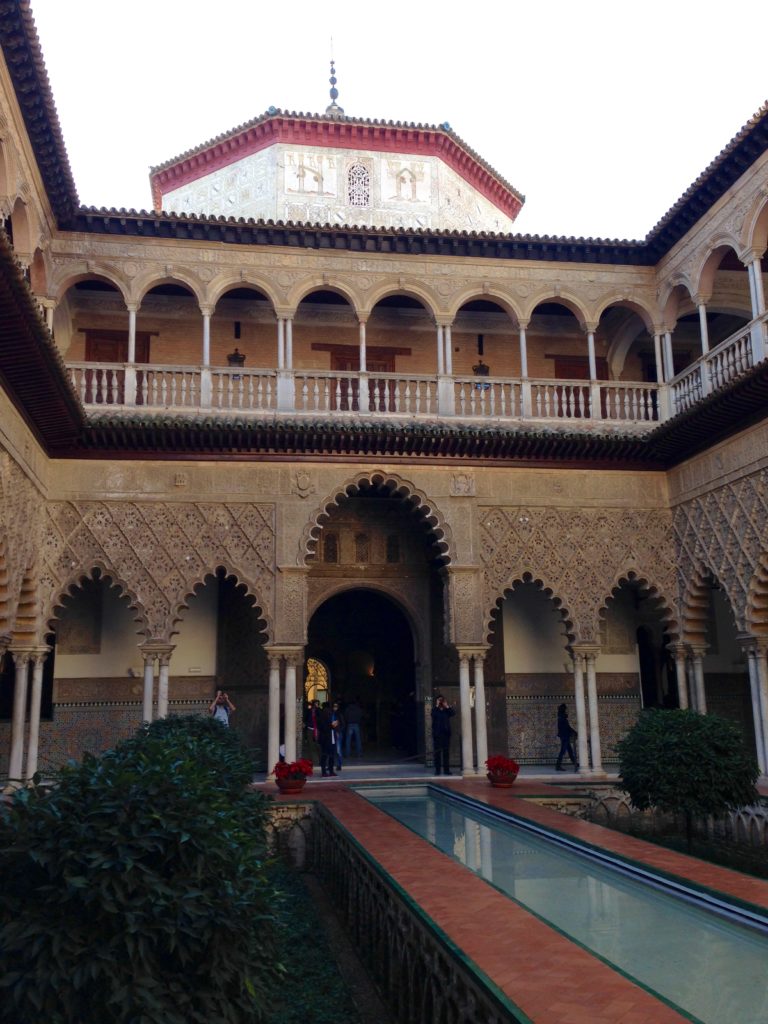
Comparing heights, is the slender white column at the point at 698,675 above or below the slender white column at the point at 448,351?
below

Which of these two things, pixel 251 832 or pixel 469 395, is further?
pixel 469 395

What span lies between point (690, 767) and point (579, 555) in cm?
464

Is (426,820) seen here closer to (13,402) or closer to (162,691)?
(162,691)

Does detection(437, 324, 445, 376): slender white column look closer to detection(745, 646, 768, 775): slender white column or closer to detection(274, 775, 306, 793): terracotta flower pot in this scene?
detection(745, 646, 768, 775): slender white column

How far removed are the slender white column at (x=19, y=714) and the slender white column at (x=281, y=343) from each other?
5084mm

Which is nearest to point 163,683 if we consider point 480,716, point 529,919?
point 480,716

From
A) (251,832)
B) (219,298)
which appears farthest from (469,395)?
(251,832)

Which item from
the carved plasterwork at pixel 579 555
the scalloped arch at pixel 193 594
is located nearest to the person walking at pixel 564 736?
the carved plasterwork at pixel 579 555

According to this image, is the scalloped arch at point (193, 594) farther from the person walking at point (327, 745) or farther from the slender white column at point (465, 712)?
the slender white column at point (465, 712)

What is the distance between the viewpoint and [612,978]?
3561mm

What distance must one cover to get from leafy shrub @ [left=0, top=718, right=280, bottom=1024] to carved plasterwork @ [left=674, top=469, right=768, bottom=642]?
9294mm

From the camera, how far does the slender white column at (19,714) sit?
465 inches

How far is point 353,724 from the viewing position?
15.4m

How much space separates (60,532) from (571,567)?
685 centimetres
